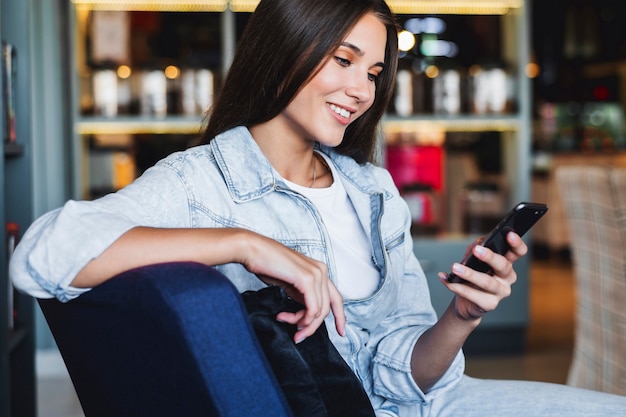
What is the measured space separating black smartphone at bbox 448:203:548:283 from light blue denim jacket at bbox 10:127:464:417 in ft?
0.83

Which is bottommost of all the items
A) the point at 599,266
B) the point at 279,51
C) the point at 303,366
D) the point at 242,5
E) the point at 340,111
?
the point at 599,266

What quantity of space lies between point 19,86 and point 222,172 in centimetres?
124

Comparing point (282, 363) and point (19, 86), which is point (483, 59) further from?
point (282, 363)

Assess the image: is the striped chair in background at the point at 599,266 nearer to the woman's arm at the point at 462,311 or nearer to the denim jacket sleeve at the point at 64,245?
the woman's arm at the point at 462,311

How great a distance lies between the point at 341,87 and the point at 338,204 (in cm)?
23

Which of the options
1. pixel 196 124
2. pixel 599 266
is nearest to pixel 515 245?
pixel 599 266

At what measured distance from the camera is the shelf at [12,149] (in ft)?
7.42

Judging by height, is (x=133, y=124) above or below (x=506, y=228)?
above

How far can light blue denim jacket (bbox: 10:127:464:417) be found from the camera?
116 cm

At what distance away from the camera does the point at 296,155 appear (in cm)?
161

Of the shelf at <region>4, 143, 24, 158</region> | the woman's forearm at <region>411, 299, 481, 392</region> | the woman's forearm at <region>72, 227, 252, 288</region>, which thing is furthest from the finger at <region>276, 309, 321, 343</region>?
the shelf at <region>4, 143, 24, 158</region>

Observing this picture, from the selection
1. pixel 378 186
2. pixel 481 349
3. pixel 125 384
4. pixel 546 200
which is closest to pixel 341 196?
pixel 378 186

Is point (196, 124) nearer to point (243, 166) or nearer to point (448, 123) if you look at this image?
point (448, 123)

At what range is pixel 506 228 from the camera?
1.28 m
